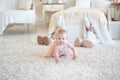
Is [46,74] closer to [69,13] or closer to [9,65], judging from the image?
[9,65]

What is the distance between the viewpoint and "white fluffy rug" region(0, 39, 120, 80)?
2518 millimetres

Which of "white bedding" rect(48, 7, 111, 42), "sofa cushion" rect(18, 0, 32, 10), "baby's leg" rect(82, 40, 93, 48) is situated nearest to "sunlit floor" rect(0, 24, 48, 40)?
"sofa cushion" rect(18, 0, 32, 10)

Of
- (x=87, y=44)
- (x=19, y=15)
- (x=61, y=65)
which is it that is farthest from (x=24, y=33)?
(x=61, y=65)

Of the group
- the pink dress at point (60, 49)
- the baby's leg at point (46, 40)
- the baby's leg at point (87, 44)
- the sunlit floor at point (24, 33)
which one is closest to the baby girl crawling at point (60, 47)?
the pink dress at point (60, 49)

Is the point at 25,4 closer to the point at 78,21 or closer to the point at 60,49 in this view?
the point at 78,21

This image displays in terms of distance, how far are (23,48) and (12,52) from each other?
0.29 meters

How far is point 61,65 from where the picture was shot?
2885 mm

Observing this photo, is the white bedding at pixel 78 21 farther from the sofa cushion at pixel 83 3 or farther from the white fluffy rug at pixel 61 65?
the sofa cushion at pixel 83 3

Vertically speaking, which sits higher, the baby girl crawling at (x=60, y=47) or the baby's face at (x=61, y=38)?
the baby's face at (x=61, y=38)

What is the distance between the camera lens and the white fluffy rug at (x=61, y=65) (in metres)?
2.52

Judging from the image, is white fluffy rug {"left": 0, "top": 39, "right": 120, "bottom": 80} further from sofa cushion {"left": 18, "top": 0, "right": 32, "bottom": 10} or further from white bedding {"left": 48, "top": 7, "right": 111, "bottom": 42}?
sofa cushion {"left": 18, "top": 0, "right": 32, "bottom": 10}

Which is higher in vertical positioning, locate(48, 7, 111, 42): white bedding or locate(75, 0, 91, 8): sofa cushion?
locate(75, 0, 91, 8): sofa cushion

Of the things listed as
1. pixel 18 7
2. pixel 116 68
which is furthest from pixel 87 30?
pixel 18 7

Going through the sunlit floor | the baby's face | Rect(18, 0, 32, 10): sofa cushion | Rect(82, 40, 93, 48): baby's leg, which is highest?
Rect(18, 0, 32, 10): sofa cushion
